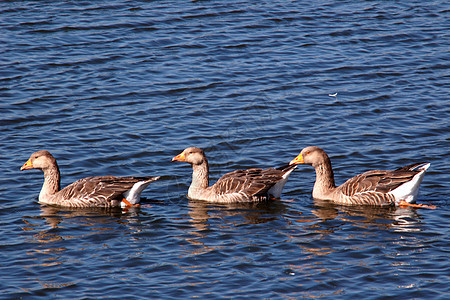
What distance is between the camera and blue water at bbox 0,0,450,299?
11.2 meters

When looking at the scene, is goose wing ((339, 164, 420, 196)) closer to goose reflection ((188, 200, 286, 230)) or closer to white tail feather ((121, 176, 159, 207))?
goose reflection ((188, 200, 286, 230))

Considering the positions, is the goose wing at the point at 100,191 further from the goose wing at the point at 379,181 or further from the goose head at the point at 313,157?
the goose wing at the point at 379,181

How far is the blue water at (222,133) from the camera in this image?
1119cm

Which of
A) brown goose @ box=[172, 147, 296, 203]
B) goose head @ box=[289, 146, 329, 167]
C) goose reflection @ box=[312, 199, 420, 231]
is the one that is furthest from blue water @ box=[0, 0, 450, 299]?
goose head @ box=[289, 146, 329, 167]

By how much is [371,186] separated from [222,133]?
460cm

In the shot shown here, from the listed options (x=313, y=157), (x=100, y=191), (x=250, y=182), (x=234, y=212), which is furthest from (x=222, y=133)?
(x=100, y=191)

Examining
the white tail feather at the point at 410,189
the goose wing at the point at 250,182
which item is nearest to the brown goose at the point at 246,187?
the goose wing at the point at 250,182

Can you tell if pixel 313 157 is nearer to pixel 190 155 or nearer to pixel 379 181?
pixel 379 181

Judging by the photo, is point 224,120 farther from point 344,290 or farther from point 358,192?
point 344,290

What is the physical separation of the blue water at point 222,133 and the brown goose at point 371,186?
39 cm

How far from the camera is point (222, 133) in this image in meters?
17.7

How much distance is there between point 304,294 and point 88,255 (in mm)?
3697

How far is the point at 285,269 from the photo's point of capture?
11156mm

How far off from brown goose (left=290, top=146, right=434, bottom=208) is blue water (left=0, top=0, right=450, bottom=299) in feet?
1.27
